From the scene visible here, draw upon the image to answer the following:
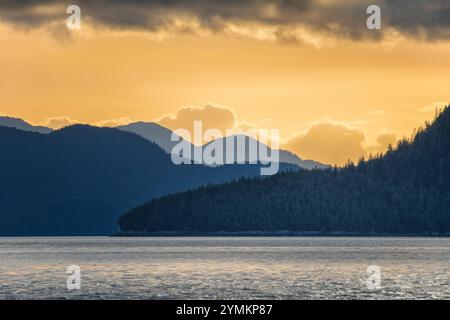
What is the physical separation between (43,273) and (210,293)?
5036 centimetres

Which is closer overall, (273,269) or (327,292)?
(327,292)

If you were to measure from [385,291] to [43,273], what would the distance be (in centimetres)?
6419
